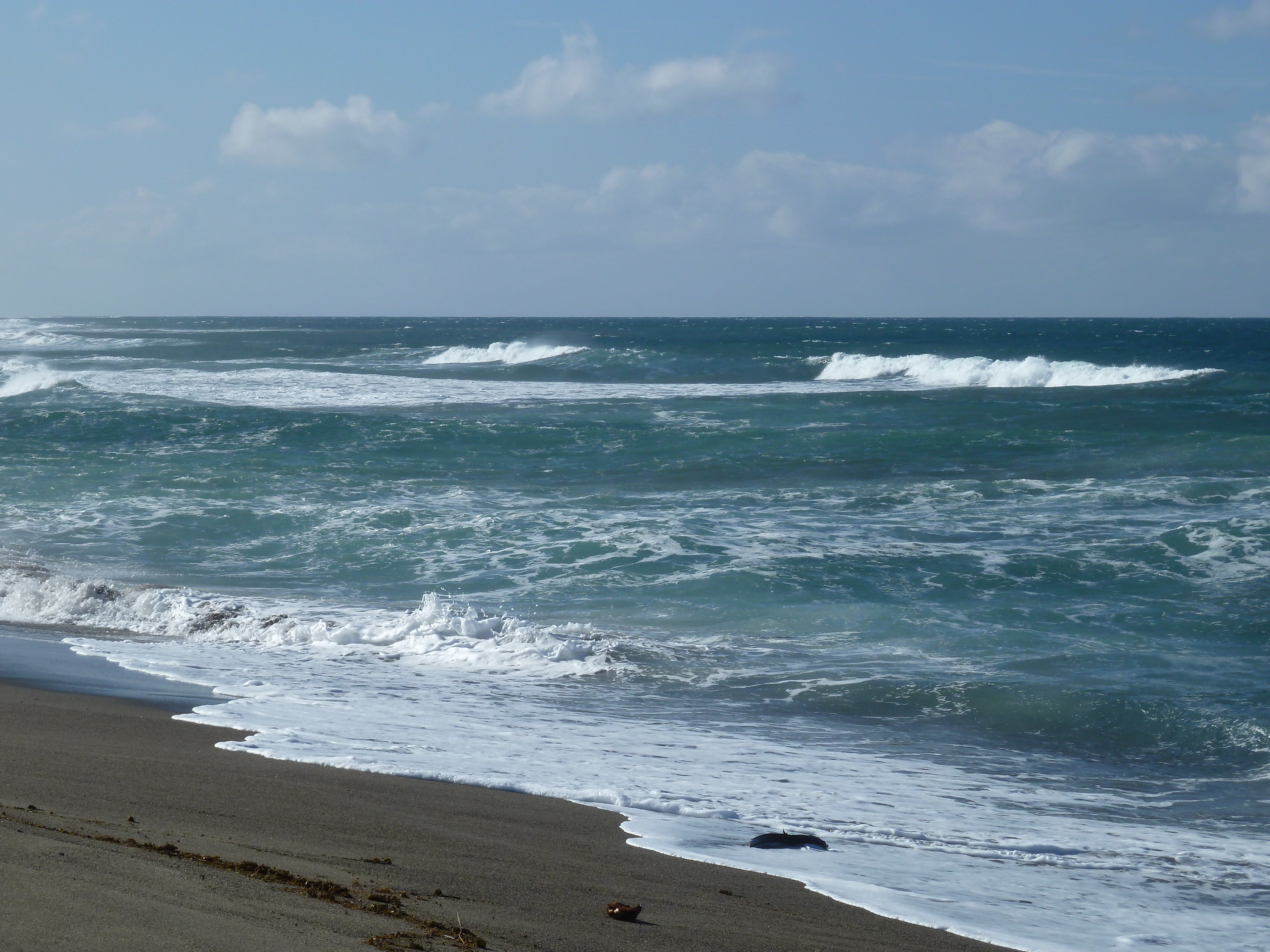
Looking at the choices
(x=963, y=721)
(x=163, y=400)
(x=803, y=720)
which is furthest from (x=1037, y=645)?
(x=163, y=400)

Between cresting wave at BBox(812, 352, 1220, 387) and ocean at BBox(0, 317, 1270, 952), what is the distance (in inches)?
423

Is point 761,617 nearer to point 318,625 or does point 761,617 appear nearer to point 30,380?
point 318,625

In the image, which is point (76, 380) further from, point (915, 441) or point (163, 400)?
point (915, 441)

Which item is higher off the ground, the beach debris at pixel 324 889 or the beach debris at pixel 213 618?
the beach debris at pixel 324 889

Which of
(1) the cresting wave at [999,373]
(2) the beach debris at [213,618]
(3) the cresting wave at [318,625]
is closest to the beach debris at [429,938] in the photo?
(3) the cresting wave at [318,625]

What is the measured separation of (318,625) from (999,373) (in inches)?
1356

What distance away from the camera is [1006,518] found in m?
14.7

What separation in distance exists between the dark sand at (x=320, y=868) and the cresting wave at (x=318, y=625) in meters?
3.26

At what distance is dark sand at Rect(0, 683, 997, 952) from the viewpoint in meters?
3.18

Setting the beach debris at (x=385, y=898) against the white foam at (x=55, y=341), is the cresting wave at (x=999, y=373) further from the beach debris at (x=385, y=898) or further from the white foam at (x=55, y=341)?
the white foam at (x=55, y=341)

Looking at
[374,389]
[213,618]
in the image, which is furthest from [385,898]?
[374,389]

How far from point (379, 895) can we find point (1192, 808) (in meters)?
4.57

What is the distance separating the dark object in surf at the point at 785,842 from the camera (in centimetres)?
503

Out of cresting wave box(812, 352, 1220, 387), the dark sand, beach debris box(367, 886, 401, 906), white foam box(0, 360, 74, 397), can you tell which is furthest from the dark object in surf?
cresting wave box(812, 352, 1220, 387)
